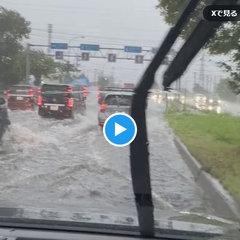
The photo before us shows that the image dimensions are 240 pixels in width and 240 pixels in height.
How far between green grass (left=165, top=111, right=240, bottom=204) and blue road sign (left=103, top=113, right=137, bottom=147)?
2.63ft

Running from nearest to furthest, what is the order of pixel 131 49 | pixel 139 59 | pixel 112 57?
pixel 139 59, pixel 131 49, pixel 112 57

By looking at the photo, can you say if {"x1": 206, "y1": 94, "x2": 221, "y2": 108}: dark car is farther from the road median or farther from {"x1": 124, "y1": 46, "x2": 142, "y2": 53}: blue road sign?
{"x1": 124, "y1": 46, "x2": 142, "y2": 53}: blue road sign

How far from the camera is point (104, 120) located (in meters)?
→ 7.59

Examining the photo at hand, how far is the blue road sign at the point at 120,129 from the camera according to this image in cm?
633

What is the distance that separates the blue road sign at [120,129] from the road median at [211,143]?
31.5 inches

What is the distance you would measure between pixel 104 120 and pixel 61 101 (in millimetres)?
759

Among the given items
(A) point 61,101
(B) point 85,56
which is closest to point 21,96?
(A) point 61,101

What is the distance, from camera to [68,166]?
7613mm

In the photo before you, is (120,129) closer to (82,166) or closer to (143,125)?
(143,125)

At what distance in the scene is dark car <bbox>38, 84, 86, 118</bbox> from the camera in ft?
26.0

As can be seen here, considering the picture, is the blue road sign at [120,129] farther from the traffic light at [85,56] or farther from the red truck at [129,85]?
the traffic light at [85,56]

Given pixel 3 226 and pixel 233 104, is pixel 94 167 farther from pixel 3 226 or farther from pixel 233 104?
pixel 3 226

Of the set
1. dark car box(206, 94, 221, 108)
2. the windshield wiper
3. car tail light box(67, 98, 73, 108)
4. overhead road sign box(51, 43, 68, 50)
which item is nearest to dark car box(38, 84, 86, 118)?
car tail light box(67, 98, 73, 108)

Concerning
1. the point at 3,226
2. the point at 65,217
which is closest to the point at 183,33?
the point at 65,217
